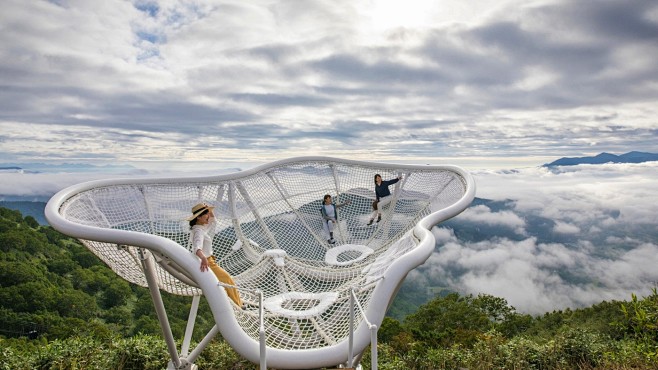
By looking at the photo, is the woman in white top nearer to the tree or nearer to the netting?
the netting

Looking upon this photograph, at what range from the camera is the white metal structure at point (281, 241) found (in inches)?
109

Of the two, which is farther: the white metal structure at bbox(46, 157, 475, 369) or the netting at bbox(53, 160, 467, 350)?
the netting at bbox(53, 160, 467, 350)

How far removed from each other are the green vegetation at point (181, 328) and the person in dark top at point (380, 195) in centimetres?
186

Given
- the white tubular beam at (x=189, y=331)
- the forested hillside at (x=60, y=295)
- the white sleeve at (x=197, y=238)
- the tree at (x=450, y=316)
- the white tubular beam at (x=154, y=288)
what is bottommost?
the forested hillside at (x=60, y=295)

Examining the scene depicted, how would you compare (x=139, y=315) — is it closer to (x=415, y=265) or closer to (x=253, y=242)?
(x=253, y=242)

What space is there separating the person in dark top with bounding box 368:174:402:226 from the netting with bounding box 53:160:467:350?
0.07 m

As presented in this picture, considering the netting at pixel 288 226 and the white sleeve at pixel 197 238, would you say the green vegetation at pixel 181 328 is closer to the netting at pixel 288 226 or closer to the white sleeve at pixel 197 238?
the netting at pixel 288 226

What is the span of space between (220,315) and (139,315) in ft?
71.3

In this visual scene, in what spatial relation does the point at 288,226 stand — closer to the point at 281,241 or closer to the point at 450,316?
the point at 281,241

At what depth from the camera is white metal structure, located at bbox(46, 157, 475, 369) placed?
Answer: 2.76m

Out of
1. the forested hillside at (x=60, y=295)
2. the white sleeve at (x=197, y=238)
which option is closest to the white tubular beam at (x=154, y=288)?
the white sleeve at (x=197, y=238)

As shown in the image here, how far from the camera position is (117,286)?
2425 centimetres

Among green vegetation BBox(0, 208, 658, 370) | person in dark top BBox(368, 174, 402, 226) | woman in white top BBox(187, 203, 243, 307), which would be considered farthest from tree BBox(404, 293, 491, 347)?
woman in white top BBox(187, 203, 243, 307)

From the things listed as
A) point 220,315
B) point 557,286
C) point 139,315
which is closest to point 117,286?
point 139,315
